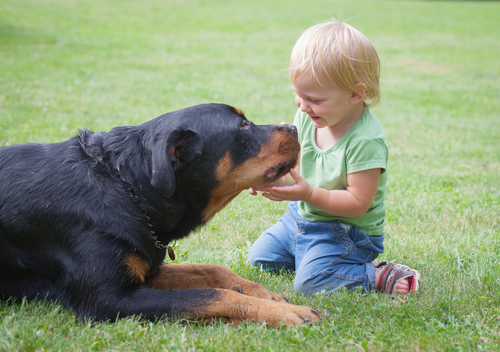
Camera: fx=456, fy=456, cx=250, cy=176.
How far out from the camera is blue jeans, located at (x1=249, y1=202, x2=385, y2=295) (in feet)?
11.9

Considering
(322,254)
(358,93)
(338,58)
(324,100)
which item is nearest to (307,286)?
(322,254)

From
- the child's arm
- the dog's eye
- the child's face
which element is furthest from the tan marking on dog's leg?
the child's face

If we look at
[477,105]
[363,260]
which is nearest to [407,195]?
[363,260]

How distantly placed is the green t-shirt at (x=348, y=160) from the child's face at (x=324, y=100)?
18cm

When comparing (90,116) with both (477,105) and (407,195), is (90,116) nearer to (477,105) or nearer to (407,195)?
(407,195)

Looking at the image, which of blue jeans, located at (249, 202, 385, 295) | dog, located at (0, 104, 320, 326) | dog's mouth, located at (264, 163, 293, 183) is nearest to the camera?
dog, located at (0, 104, 320, 326)

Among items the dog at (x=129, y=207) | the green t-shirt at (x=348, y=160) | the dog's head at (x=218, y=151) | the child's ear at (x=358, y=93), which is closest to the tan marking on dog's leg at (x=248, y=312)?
the dog at (x=129, y=207)

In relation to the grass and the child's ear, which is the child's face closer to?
the child's ear

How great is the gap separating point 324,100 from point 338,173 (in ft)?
1.91

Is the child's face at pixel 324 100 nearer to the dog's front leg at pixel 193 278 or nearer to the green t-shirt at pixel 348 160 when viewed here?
the green t-shirt at pixel 348 160

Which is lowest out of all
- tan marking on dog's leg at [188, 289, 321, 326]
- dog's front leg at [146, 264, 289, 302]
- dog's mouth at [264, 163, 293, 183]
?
dog's front leg at [146, 264, 289, 302]

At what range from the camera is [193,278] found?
3592 mm

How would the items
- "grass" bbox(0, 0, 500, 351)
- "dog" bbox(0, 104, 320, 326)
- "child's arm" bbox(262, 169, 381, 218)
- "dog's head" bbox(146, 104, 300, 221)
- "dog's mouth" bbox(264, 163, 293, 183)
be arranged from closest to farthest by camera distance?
"grass" bbox(0, 0, 500, 351) < "dog" bbox(0, 104, 320, 326) < "dog's head" bbox(146, 104, 300, 221) < "dog's mouth" bbox(264, 163, 293, 183) < "child's arm" bbox(262, 169, 381, 218)

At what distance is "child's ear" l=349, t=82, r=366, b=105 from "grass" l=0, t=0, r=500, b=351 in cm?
115
